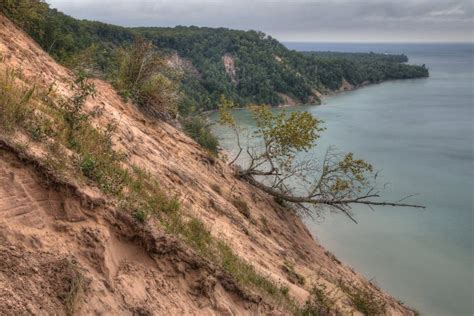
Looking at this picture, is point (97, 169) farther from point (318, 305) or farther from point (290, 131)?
point (290, 131)

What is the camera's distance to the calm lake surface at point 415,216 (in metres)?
17.0

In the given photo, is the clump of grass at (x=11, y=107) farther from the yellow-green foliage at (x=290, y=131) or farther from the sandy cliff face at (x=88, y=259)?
the yellow-green foliage at (x=290, y=131)

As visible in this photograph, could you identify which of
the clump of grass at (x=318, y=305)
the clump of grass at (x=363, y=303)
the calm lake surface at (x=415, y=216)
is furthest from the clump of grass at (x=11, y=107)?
the calm lake surface at (x=415, y=216)

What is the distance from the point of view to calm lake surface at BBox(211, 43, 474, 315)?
55.9 feet

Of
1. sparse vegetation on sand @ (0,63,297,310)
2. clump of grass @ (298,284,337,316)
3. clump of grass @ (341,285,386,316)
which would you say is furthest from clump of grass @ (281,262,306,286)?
sparse vegetation on sand @ (0,63,297,310)

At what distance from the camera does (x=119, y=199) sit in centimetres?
529

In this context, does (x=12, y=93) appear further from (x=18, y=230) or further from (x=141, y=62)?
(x=141, y=62)

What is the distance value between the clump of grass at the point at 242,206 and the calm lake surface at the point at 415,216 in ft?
24.5

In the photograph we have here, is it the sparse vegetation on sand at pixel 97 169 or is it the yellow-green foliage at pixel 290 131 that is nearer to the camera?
the sparse vegetation on sand at pixel 97 169

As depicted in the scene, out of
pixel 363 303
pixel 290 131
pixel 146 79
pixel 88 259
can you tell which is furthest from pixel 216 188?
pixel 88 259

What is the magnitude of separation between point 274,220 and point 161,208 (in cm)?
806

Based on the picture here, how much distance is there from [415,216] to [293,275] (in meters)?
16.1

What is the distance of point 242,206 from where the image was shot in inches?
478

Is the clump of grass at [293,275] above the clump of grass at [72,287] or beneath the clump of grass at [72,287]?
beneath
